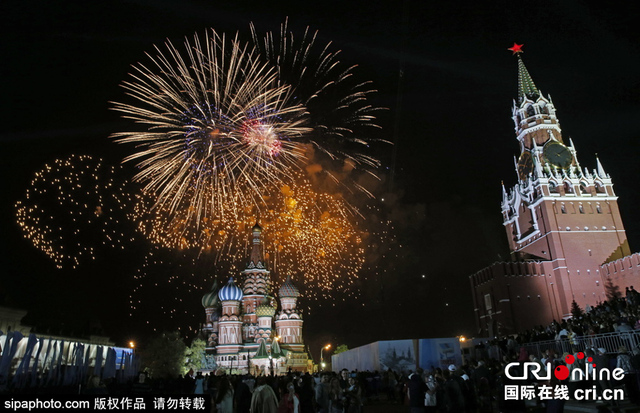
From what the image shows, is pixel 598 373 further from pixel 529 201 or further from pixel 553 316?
pixel 529 201

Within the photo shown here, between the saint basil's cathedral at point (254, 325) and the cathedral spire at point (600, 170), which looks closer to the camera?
the cathedral spire at point (600, 170)

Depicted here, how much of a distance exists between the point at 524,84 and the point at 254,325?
51210 millimetres

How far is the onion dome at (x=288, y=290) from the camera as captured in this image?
63.5m

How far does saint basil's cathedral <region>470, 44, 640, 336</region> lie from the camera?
45844 millimetres

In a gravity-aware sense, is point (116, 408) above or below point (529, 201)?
below

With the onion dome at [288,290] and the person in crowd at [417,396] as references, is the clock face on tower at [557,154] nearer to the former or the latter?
the onion dome at [288,290]

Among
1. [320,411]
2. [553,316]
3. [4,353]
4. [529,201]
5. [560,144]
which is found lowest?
[320,411]

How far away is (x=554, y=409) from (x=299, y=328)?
5692cm

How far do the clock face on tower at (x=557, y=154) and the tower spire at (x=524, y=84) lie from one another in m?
8.43

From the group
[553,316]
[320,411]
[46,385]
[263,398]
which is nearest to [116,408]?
[263,398]

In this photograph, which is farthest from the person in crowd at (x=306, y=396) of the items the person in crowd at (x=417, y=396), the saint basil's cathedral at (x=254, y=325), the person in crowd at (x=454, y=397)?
the saint basil's cathedral at (x=254, y=325)

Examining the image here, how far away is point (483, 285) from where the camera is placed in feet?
A: 164

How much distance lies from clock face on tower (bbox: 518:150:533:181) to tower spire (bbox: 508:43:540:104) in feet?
27.6

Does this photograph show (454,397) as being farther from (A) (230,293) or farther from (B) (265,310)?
(A) (230,293)
